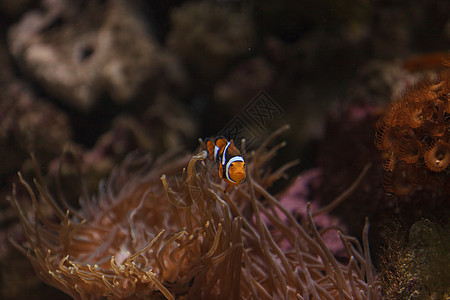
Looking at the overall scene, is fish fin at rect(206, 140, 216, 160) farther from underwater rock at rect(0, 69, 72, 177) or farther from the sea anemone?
underwater rock at rect(0, 69, 72, 177)

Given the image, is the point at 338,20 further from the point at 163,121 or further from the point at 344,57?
the point at 163,121

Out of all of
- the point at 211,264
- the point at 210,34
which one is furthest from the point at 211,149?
the point at 210,34

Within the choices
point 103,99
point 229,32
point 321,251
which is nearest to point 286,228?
point 321,251

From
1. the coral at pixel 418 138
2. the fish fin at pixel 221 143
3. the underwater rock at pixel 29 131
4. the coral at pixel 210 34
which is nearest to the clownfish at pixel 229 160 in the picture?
the fish fin at pixel 221 143

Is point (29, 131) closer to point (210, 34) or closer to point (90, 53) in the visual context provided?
point (90, 53)

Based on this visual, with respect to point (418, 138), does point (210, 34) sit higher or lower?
higher

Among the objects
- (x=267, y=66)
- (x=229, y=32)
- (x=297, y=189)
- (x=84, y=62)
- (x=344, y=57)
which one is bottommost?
(x=297, y=189)

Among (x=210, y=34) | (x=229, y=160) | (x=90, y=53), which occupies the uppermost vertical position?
(x=90, y=53)
